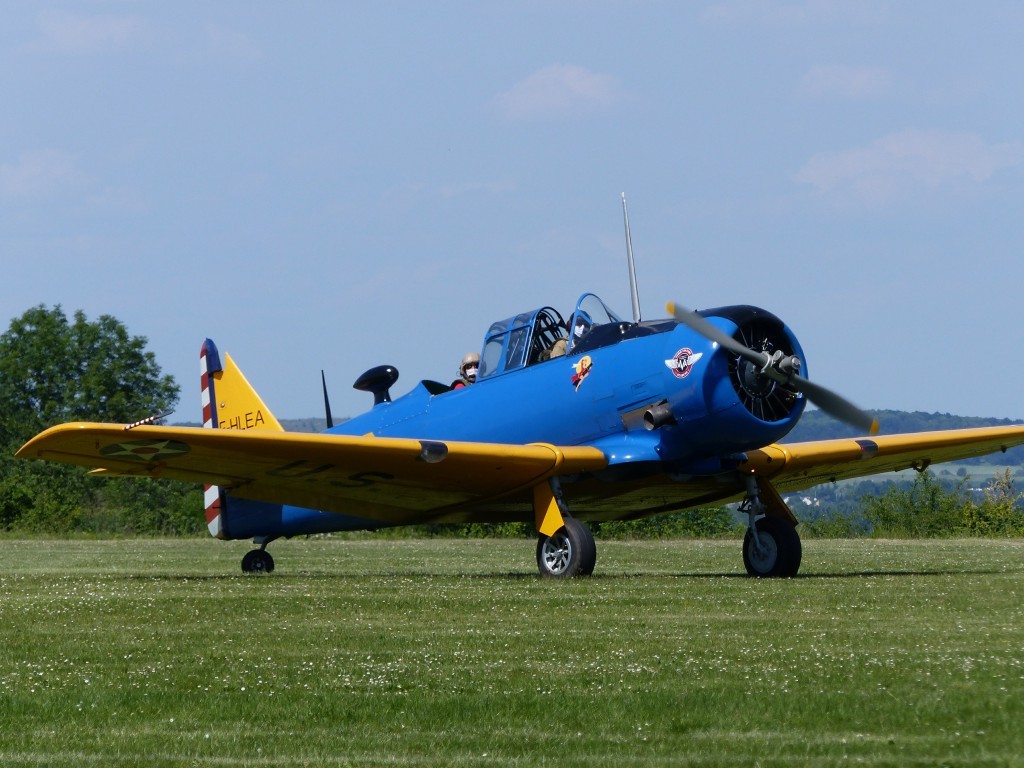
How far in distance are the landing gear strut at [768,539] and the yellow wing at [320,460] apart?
1927mm

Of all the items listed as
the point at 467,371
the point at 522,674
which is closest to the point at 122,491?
the point at 467,371

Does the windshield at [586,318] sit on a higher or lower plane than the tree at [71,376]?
lower

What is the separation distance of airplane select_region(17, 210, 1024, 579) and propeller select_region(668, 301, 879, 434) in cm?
2

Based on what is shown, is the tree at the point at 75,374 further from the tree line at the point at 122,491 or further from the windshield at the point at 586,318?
the windshield at the point at 586,318

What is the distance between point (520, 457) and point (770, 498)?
3.18 metres

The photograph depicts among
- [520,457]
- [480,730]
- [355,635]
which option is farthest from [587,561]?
[480,730]

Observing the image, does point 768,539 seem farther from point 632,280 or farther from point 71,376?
point 71,376

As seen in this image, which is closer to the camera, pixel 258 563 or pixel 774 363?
pixel 774 363

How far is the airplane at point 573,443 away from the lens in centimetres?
1348

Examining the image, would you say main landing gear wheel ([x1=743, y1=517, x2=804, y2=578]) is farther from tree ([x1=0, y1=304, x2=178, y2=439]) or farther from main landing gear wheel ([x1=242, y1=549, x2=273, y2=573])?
tree ([x1=0, y1=304, x2=178, y2=439])

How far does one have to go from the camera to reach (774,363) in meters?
13.5

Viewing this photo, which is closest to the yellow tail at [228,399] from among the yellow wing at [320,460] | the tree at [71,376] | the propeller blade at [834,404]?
the yellow wing at [320,460]

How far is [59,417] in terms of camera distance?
73688mm

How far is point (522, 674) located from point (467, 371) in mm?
10088
